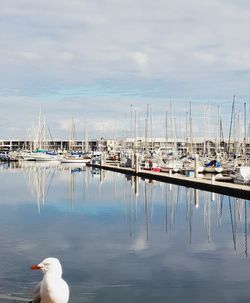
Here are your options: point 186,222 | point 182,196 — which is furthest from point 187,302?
point 182,196

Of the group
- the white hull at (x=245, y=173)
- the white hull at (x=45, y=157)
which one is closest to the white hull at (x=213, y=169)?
the white hull at (x=245, y=173)

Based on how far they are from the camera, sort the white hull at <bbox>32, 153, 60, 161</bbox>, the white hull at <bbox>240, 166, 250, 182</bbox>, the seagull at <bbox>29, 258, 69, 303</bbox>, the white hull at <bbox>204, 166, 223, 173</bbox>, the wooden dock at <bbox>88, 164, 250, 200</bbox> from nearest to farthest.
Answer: the seagull at <bbox>29, 258, 69, 303</bbox> < the wooden dock at <bbox>88, 164, 250, 200</bbox> < the white hull at <bbox>240, 166, 250, 182</bbox> < the white hull at <bbox>204, 166, 223, 173</bbox> < the white hull at <bbox>32, 153, 60, 161</bbox>

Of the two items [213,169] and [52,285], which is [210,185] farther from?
[52,285]

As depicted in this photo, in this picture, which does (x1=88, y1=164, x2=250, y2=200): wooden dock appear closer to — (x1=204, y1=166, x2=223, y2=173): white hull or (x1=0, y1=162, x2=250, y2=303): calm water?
(x1=0, y1=162, x2=250, y2=303): calm water

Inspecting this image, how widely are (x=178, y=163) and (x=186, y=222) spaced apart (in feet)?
115

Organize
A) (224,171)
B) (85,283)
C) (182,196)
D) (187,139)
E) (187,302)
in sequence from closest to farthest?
(187,302)
(85,283)
(182,196)
(224,171)
(187,139)

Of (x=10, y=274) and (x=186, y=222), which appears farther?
(x=186, y=222)

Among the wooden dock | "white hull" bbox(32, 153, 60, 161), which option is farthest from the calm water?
"white hull" bbox(32, 153, 60, 161)

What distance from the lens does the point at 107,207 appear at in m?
28.9

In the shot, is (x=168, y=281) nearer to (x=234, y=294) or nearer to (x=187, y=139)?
(x=234, y=294)

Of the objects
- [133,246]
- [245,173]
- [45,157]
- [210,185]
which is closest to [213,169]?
[245,173]

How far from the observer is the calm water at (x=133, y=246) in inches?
478

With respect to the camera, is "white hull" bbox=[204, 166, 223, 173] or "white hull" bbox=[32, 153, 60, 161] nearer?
"white hull" bbox=[204, 166, 223, 173]

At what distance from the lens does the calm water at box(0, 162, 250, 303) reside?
12.1 meters
